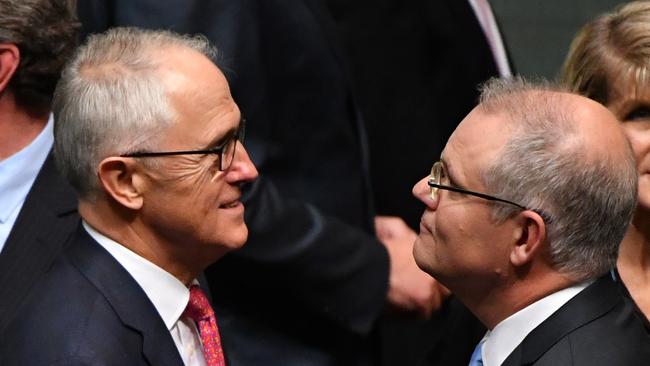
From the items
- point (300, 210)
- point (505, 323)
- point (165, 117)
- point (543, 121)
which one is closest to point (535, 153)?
point (543, 121)

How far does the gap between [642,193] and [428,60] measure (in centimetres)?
108

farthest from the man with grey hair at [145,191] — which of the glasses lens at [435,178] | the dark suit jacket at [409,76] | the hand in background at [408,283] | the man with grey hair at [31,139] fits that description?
the dark suit jacket at [409,76]

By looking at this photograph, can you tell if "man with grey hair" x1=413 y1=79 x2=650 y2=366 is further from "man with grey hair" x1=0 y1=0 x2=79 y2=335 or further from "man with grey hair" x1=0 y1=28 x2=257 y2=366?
"man with grey hair" x1=0 y1=0 x2=79 y2=335

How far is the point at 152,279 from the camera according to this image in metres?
2.96

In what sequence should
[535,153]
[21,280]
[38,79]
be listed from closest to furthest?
[535,153]
[21,280]
[38,79]

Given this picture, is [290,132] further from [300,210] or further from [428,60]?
[428,60]

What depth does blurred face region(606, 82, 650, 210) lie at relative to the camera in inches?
135

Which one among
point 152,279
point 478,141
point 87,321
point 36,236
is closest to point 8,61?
point 36,236

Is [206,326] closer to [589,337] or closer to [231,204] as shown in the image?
[231,204]

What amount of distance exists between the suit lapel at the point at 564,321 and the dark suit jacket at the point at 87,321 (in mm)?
680

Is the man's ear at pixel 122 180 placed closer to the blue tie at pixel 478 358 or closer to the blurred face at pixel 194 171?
the blurred face at pixel 194 171

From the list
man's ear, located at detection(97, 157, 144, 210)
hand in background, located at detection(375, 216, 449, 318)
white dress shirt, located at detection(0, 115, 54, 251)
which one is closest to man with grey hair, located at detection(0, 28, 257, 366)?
man's ear, located at detection(97, 157, 144, 210)

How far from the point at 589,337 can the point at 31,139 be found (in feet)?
5.26

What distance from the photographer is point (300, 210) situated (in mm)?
3748
